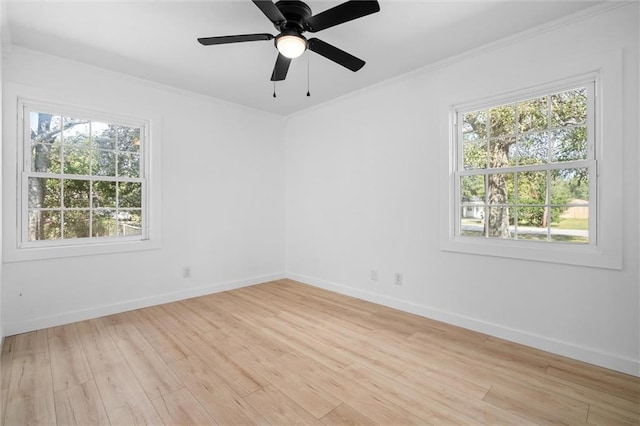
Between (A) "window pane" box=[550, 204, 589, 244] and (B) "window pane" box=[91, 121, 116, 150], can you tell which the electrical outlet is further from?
(B) "window pane" box=[91, 121, 116, 150]

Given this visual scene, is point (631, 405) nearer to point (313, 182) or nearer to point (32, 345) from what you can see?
point (313, 182)

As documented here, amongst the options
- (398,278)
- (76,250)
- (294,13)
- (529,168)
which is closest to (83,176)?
(76,250)

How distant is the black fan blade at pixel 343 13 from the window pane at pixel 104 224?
116 inches

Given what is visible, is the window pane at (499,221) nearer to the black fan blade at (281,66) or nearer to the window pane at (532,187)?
the window pane at (532,187)

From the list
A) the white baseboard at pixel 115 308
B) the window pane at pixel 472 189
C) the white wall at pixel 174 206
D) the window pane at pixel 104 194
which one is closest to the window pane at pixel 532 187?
the window pane at pixel 472 189

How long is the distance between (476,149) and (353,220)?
1.66 metres

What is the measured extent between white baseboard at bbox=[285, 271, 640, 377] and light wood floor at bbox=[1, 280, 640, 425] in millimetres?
79

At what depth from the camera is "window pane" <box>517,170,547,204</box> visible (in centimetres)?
266

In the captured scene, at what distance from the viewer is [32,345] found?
262cm

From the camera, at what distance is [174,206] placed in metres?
3.86

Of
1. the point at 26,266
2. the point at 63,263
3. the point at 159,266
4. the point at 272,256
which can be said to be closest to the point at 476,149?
the point at 272,256

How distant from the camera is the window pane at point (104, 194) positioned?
11.1ft

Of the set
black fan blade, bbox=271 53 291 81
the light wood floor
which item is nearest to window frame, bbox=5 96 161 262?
the light wood floor

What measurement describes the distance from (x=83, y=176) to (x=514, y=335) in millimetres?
4505
